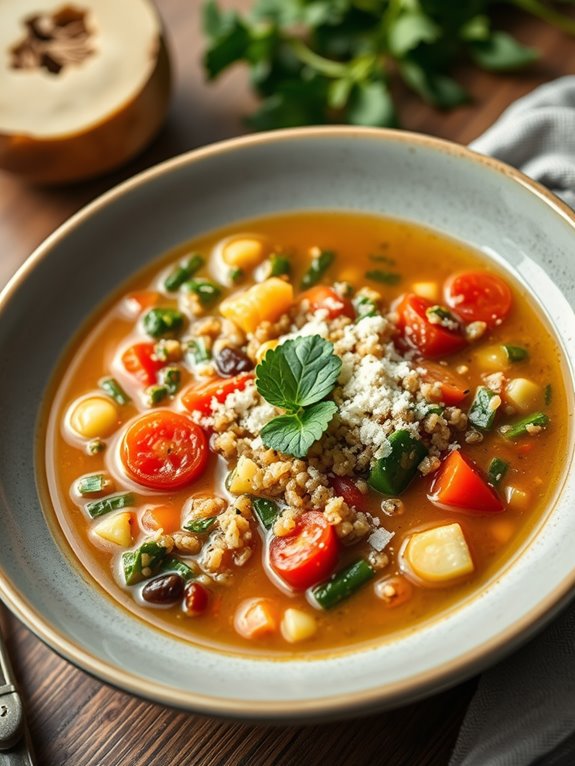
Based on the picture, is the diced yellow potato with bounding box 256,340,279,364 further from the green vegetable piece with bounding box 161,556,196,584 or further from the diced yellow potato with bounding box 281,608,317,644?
the diced yellow potato with bounding box 281,608,317,644

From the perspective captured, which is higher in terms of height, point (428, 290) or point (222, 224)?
point (222, 224)

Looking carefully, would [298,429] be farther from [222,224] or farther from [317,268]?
[222,224]

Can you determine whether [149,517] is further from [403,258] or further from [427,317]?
[403,258]

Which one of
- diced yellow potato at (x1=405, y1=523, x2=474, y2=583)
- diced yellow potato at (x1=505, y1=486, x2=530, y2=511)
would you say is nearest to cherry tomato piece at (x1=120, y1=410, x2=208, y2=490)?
diced yellow potato at (x1=405, y1=523, x2=474, y2=583)

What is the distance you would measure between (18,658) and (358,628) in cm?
127

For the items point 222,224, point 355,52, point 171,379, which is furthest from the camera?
point 355,52

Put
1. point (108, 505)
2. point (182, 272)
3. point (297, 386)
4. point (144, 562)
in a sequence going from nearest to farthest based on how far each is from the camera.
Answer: point (144, 562) < point (297, 386) < point (108, 505) < point (182, 272)

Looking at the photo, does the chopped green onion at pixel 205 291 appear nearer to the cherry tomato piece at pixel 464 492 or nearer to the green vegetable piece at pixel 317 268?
the green vegetable piece at pixel 317 268

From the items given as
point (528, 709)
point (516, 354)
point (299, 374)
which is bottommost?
point (528, 709)

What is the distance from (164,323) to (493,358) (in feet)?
4.39

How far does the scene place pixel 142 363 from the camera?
3.82 m

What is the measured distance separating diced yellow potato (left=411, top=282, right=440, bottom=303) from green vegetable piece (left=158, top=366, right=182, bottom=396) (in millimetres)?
1032

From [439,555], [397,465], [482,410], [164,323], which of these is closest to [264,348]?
[164,323]

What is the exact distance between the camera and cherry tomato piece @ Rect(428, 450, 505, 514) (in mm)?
3240
